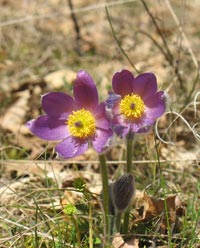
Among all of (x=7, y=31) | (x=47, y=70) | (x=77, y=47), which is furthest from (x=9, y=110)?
(x=7, y=31)

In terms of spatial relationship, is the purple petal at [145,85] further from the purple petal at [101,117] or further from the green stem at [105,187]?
the green stem at [105,187]

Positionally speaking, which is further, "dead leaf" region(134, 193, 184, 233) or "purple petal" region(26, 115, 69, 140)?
"dead leaf" region(134, 193, 184, 233)

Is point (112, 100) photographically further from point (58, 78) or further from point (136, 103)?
point (58, 78)

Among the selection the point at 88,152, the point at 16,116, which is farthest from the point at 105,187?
the point at 16,116

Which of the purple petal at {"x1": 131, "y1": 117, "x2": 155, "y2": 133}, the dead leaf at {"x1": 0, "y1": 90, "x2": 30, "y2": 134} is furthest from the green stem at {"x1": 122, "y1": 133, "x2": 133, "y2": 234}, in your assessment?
the dead leaf at {"x1": 0, "y1": 90, "x2": 30, "y2": 134}

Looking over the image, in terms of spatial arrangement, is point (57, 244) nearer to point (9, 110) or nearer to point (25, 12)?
point (9, 110)

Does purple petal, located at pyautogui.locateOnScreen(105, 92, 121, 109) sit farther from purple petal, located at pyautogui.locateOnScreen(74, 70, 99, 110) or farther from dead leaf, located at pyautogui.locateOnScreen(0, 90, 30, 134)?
dead leaf, located at pyautogui.locateOnScreen(0, 90, 30, 134)
